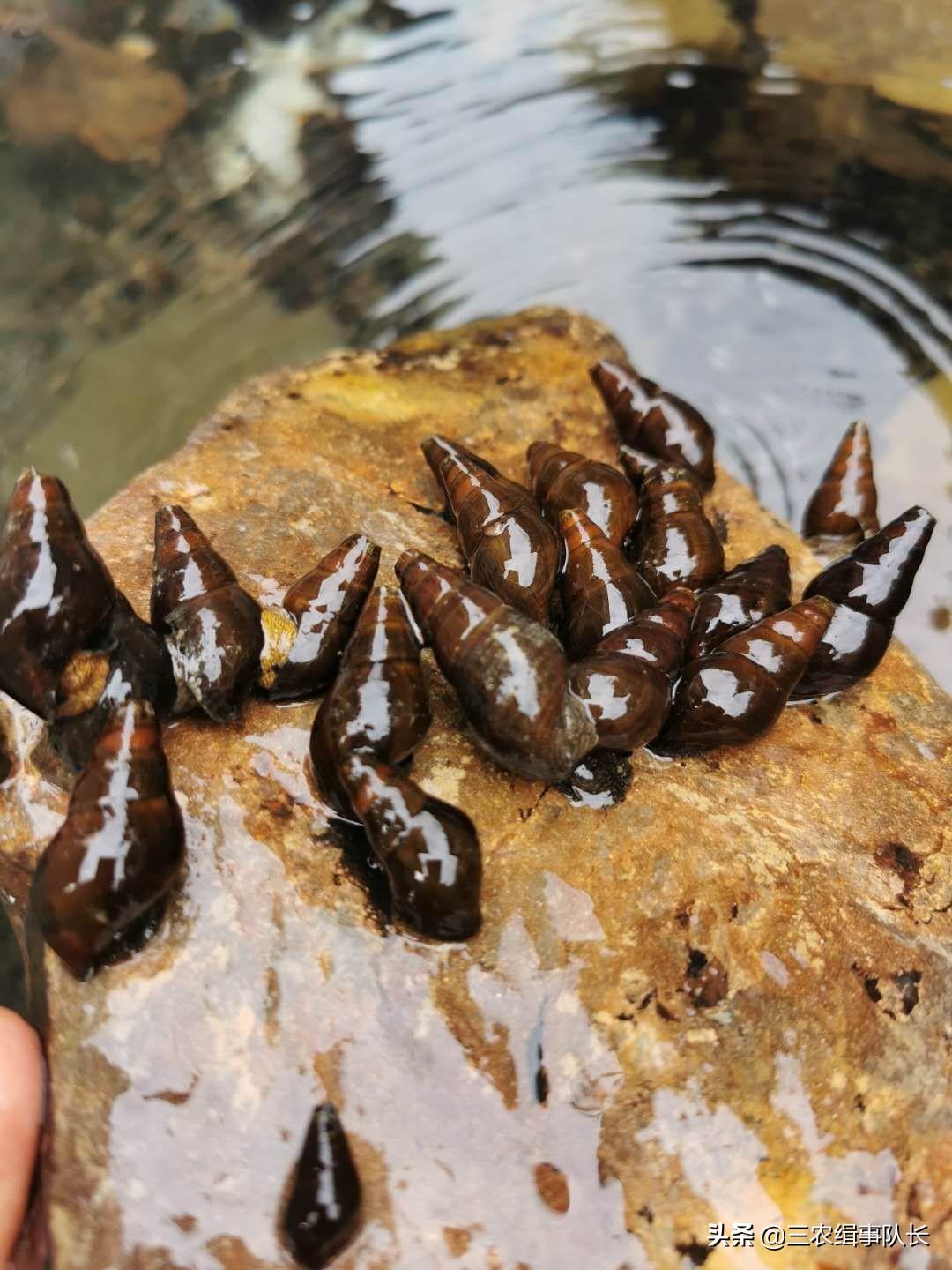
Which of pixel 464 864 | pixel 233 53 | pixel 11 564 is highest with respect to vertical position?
pixel 233 53

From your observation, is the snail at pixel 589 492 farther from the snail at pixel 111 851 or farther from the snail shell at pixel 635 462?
the snail at pixel 111 851

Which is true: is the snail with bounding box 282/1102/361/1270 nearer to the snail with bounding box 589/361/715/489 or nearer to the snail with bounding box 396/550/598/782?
the snail with bounding box 396/550/598/782

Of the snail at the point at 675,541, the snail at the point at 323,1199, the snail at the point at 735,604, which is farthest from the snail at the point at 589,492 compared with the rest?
the snail at the point at 323,1199

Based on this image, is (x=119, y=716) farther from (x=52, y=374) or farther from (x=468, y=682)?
(x=52, y=374)

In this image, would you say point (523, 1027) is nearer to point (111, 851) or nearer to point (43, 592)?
point (111, 851)

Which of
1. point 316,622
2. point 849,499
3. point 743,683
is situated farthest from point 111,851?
point 849,499

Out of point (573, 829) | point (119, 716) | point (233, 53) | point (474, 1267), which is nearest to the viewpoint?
point (474, 1267)

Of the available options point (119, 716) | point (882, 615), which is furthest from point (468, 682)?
point (882, 615)

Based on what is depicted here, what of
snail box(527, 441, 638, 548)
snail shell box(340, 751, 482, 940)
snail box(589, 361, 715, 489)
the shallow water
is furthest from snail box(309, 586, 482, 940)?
the shallow water
